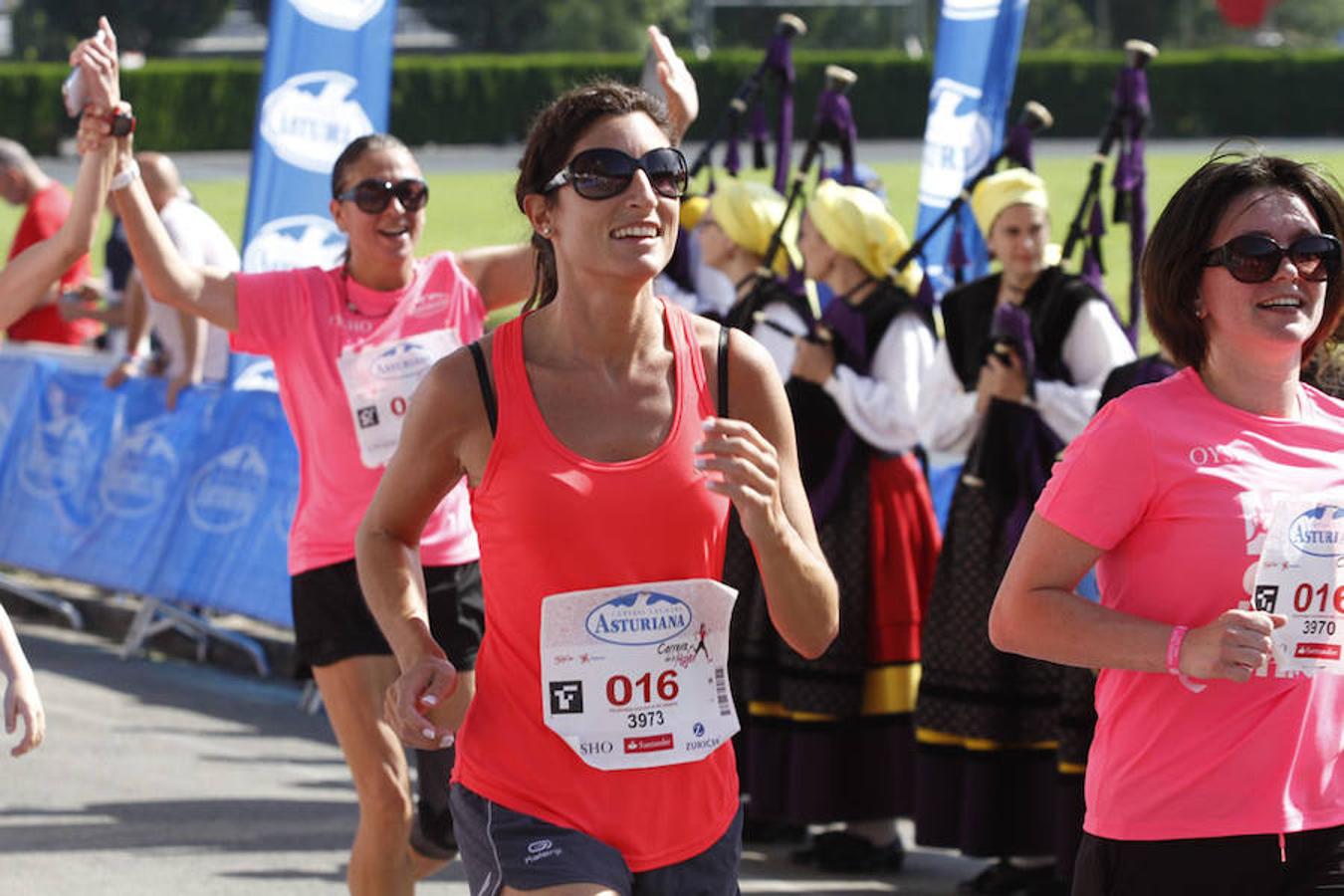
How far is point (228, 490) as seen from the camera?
10.4 m

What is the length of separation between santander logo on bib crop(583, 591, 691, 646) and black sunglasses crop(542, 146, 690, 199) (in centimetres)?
61

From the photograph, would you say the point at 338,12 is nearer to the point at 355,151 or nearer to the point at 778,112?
the point at 778,112

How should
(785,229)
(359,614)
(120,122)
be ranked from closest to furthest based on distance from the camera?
1. (120,122)
2. (359,614)
3. (785,229)

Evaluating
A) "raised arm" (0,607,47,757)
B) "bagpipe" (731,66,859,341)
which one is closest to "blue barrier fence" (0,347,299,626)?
"bagpipe" (731,66,859,341)

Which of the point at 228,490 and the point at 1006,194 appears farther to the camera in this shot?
the point at 228,490

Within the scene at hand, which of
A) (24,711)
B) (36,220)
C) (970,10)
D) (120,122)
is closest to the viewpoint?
(24,711)

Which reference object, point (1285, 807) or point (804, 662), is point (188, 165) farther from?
point (1285, 807)

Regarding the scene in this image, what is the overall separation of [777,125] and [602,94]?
5594mm

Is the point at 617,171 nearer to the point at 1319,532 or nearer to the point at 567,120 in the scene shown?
the point at 567,120

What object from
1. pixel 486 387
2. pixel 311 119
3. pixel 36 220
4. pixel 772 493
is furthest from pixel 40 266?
pixel 36 220

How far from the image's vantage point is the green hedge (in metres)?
59.6

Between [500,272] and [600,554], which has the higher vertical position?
[600,554]

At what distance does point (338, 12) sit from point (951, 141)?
2710mm

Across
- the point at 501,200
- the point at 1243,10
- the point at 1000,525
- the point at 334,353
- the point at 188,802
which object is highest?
the point at 334,353
